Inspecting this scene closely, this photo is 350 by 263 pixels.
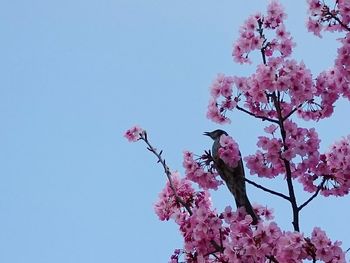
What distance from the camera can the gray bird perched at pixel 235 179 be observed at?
7496 millimetres

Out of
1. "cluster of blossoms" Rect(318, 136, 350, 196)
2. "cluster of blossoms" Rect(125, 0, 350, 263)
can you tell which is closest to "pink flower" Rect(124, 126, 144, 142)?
"cluster of blossoms" Rect(125, 0, 350, 263)

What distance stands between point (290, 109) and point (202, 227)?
1.76 m

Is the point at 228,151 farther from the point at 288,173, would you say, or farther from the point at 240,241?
the point at 240,241

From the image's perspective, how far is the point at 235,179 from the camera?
7719 mm

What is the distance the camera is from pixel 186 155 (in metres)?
7.29

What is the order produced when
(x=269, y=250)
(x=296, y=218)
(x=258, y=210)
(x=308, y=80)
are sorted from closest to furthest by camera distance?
(x=269, y=250)
(x=296, y=218)
(x=308, y=80)
(x=258, y=210)

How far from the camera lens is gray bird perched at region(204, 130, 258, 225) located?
7496 millimetres

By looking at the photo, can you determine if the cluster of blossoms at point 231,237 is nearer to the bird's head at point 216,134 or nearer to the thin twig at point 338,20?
the bird's head at point 216,134

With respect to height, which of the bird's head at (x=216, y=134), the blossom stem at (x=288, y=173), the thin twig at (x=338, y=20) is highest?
the thin twig at (x=338, y=20)

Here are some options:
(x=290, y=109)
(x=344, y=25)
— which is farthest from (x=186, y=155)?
A: (x=344, y=25)

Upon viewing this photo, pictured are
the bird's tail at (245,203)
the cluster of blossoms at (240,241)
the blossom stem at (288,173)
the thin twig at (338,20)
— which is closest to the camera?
the cluster of blossoms at (240,241)

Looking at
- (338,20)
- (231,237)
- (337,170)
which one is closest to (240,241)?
(231,237)

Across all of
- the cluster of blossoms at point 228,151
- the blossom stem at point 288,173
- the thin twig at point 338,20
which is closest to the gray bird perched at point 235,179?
the cluster of blossoms at point 228,151

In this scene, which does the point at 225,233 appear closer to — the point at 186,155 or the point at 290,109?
the point at 186,155
